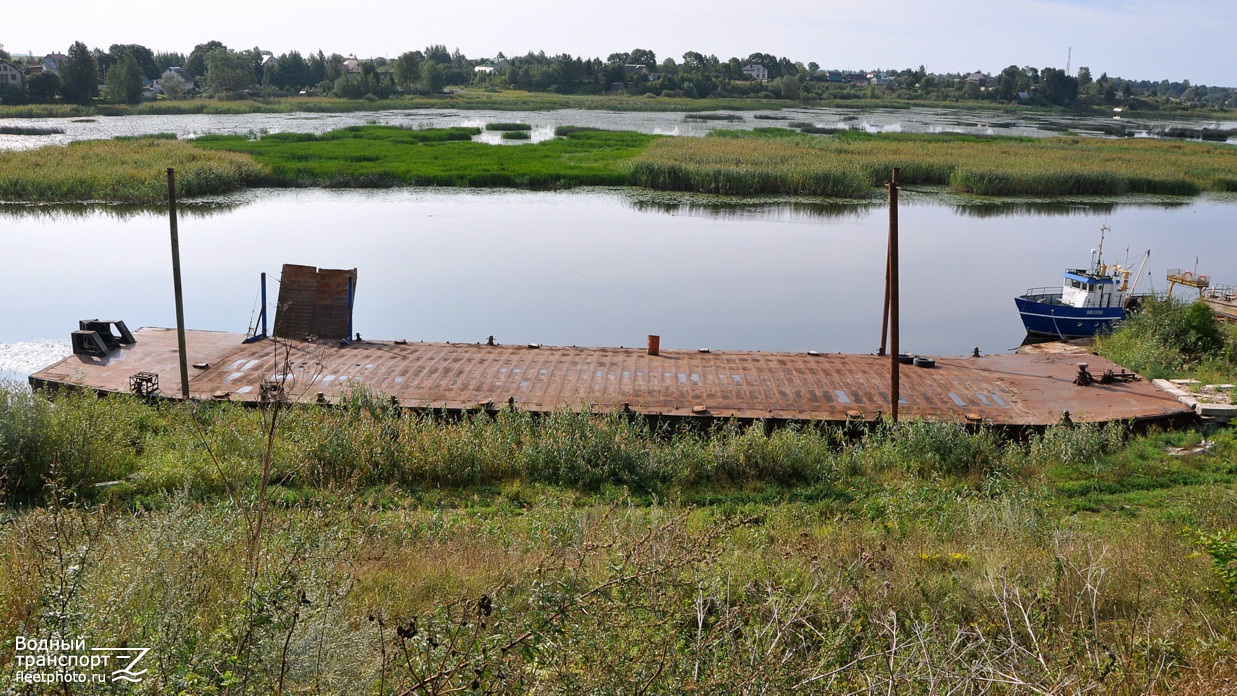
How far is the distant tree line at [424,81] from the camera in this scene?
97.7 meters

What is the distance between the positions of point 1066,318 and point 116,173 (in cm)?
3909

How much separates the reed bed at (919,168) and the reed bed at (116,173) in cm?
2070

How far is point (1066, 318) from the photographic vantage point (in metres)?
23.5

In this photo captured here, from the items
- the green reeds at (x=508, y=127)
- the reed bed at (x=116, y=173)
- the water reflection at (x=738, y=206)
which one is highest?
the green reeds at (x=508, y=127)

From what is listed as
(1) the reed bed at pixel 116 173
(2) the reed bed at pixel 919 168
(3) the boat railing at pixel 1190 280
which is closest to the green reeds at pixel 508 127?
(2) the reed bed at pixel 919 168

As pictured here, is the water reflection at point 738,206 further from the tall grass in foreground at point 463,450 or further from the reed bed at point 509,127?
the reed bed at point 509,127

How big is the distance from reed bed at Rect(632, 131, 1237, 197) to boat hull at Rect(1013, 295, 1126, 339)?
2308 centimetres

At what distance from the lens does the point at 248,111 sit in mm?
98375

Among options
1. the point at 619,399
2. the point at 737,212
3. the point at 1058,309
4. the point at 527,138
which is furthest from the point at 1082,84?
the point at 619,399

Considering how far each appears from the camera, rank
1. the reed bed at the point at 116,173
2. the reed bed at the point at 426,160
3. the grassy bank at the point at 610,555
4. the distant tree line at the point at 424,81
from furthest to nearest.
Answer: the distant tree line at the point at 424,81 < the reed bed at the point at 426,160 < the reed bed at the point at 116,173 < the grassy bank at the point at 610,555

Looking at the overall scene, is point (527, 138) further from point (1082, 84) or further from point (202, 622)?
point (1082, 84)

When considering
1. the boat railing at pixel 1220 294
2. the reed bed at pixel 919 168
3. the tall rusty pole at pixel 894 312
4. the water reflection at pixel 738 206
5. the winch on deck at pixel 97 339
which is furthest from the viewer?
the reed bed at pixel 919 168

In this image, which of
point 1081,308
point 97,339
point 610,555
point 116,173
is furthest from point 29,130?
point 610,555

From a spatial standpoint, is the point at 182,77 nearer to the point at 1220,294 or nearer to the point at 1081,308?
the point at 1081,308
